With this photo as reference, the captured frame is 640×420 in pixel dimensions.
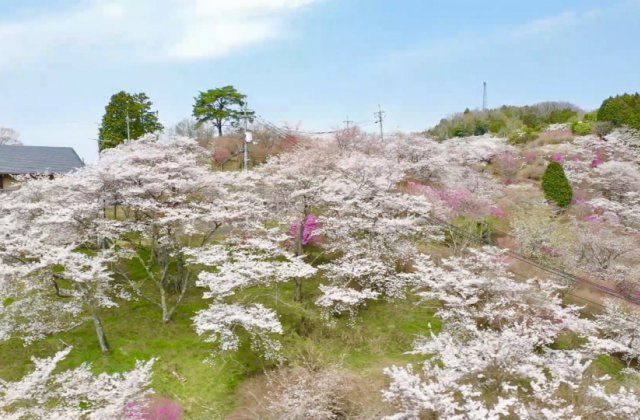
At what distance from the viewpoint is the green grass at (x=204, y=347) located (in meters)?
→ 16.7

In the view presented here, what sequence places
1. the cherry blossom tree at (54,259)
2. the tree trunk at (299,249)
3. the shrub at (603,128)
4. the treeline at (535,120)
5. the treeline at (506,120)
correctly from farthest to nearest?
1. the treeline at (506,120)
2. the treeline at (535,120)
3. the shrub at (603,128)
4. the tree trunk at (299,249)
5. the cherry blossom tree at (54,259)

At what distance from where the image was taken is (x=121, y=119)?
41094 millimetres

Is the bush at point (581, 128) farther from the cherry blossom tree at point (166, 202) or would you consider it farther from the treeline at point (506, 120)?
the cherry blossom tree at point (166, 202)

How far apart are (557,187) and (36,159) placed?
46456 mm

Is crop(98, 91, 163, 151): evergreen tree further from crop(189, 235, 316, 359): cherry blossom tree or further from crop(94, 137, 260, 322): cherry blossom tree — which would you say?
crop(189, 235, 316, 359): cherry blossom tree

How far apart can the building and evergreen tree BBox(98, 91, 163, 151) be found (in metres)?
3.75

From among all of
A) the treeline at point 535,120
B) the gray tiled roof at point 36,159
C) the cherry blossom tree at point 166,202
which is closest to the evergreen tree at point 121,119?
the gray tiled roof at point 36,159

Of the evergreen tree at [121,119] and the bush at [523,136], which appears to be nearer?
the evergreen tree at [121,119]

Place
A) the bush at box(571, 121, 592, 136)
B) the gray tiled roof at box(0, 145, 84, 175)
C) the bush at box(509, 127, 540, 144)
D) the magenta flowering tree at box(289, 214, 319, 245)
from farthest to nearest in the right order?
the bush at box(509, 127, 540, 144) < the bush at box(571, 121, 592, 136) < the gray tiled roof at box(0, 145, 84, 175) < the magenta flowering tree at box(289, 214, 319, 245)

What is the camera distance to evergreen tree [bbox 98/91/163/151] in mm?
40656

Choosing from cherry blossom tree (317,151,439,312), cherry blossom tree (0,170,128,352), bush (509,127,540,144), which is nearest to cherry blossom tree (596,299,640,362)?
cherry blossom tree (317,151,439,312)

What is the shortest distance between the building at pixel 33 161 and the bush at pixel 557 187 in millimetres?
39967

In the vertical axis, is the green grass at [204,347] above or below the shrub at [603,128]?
below

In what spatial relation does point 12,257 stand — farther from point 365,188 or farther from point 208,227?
point 365,188
